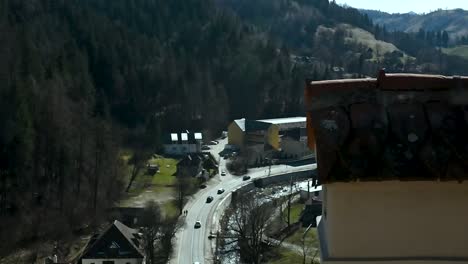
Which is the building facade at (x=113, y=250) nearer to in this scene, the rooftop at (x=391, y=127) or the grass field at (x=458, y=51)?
the rooftop at (x=391, y=127)

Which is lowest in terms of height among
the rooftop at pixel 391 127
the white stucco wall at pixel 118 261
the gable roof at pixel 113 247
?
the white stucco wall at pixel 118 261

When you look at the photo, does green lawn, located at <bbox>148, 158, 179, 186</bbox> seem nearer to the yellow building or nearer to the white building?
the white building

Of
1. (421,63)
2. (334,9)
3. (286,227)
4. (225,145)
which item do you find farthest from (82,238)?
(334,9)

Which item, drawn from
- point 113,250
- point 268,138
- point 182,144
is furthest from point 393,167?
point 268,138

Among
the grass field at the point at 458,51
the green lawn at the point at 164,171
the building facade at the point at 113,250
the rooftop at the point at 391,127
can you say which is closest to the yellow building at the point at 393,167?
the rooftop at the point at 391,127

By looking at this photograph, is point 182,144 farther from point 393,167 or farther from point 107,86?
point 393,167

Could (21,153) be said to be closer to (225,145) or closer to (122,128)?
(122,128)
